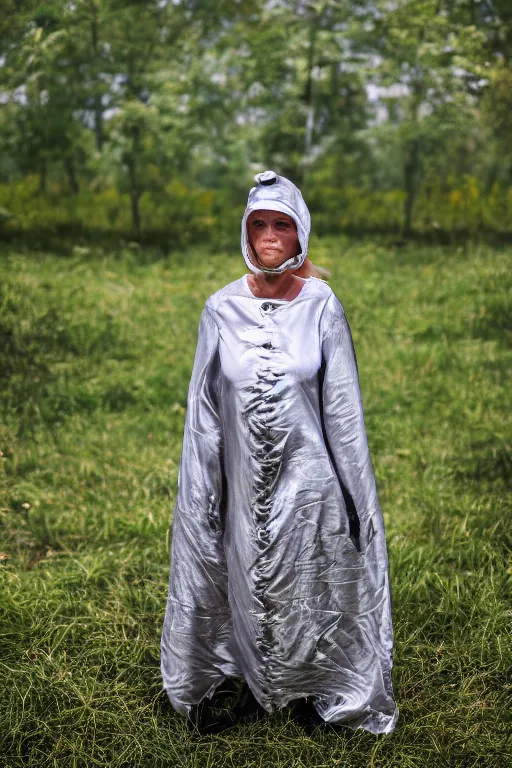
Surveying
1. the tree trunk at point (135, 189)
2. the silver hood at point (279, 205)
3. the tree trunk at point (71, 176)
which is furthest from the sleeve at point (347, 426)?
the tree trunk at point (71, 176)

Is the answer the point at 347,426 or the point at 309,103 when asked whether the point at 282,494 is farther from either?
the point at 309,103

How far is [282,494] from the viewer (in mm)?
2375

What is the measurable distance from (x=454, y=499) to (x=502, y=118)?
16.5ft

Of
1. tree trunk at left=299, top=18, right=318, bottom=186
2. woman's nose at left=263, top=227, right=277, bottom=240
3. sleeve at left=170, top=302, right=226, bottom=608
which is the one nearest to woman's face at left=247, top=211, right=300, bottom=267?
woman's nose at left=263, top=227, right=277, bottom=240

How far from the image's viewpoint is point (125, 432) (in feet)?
17.0

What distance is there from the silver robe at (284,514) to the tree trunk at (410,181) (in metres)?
6.41

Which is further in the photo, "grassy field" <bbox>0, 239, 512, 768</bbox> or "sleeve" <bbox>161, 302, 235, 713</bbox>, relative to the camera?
"grassy field" <bbox>0, 239, 512, 768</bbox>

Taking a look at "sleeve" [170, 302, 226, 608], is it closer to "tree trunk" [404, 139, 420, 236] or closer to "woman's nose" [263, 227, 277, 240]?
"woman's nose" [263, 227, 277, 240]

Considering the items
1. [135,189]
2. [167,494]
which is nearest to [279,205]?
[167,494]

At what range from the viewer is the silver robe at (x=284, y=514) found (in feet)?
7.76

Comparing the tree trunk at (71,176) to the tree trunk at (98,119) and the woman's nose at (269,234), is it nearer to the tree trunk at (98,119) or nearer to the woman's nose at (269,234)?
the tree trunk at (98,119)

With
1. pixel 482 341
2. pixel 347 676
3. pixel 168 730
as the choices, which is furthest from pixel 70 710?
pixel 482 341

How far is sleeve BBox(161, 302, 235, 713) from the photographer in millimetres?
2467

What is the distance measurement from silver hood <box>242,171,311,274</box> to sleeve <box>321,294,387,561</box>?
0.17 metres
